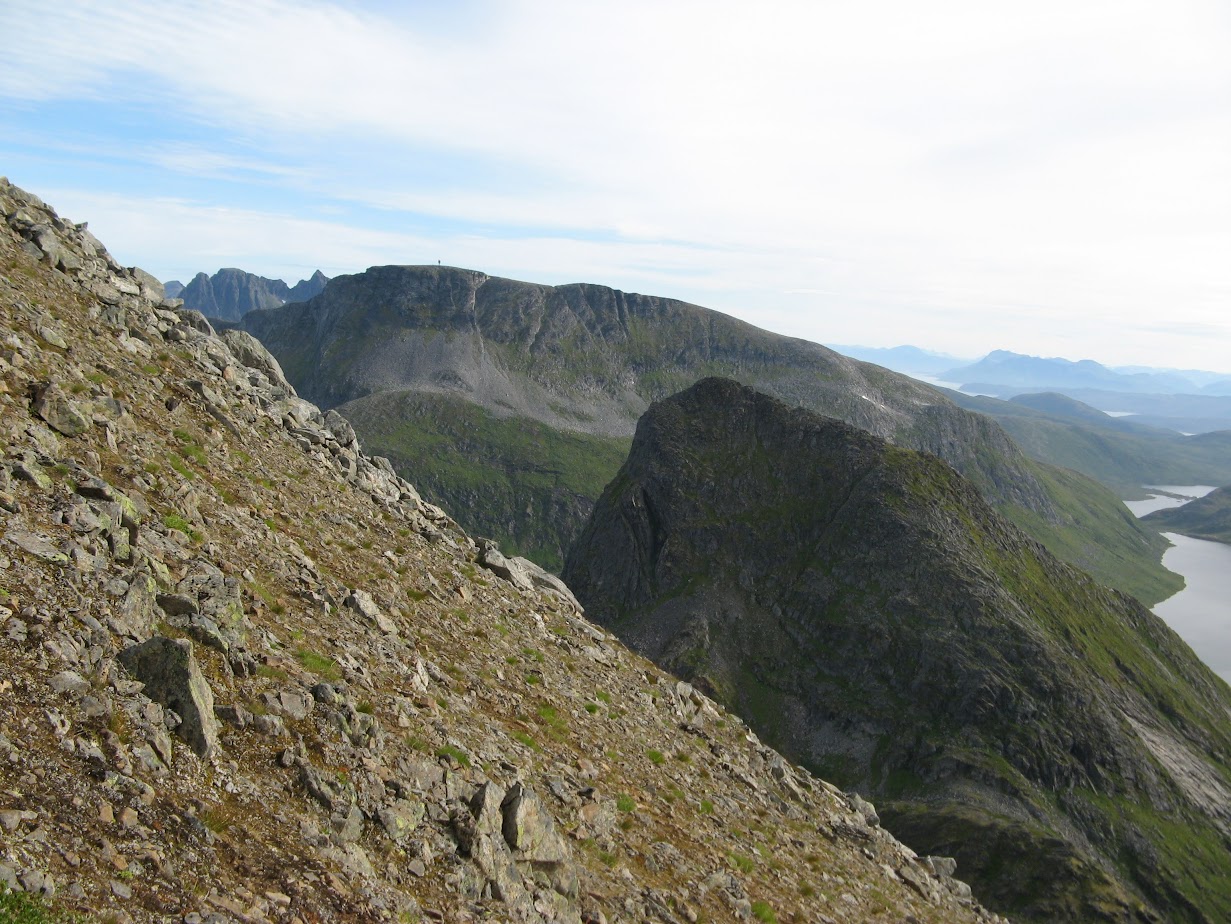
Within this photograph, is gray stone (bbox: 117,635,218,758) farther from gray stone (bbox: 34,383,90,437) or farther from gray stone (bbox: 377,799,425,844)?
gray stone (bbox: 34,383,90,437)

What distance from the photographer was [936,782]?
11231 cm

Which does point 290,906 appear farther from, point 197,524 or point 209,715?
point 197,524

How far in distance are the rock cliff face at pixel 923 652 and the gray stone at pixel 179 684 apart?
9562 cm

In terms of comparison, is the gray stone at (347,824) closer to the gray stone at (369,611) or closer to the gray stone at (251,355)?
the gray stone at (369,611)

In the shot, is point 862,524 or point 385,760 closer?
point 385,760

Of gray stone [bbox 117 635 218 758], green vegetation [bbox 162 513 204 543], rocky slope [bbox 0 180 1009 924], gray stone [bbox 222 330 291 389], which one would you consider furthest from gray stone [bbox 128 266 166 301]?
gray stone [bbox 117 635 218 758]

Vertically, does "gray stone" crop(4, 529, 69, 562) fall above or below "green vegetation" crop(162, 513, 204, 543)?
above

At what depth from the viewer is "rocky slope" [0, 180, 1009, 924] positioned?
37.9 ft

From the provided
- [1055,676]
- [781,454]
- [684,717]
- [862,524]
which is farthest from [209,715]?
[781,454]

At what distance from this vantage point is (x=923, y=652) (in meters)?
128

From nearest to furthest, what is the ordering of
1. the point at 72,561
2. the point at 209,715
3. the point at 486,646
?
1. the point at 209,715
2. the point at 72,561
3. the point at 486,646

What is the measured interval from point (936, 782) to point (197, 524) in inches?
4717

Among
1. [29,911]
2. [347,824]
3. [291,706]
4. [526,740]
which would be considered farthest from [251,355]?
[29,911]

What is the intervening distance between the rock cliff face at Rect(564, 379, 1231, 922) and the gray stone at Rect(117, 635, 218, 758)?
95617mm
